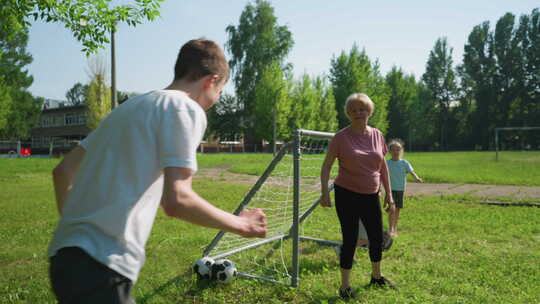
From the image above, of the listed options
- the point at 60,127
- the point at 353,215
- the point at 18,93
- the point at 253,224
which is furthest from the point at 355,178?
the point at 60,127

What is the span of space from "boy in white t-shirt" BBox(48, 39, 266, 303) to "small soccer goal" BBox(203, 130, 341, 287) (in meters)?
2.39

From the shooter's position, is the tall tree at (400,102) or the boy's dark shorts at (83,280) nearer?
the boy's dark shorts at (83,280)

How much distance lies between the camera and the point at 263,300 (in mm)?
3695

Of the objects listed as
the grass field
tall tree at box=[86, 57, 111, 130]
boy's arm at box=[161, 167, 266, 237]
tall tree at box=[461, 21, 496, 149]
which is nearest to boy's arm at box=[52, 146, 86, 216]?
boy's arm at box=[161, 167, 266, 237]

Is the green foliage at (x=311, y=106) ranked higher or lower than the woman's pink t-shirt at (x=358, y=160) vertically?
higher

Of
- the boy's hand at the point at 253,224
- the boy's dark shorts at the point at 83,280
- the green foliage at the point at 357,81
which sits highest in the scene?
the green foliage at the point at 357,81

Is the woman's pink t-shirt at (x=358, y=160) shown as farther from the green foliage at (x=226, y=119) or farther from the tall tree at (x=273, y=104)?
the green foliage at (x=226, y=119)

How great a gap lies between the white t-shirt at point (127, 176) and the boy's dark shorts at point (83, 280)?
0.03 m

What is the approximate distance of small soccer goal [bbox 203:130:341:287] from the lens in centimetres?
387

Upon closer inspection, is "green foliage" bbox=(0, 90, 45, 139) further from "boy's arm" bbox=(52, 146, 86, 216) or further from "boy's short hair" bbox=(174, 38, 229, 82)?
A: "boy's short hair" bbox=(174, 38, 229, 82)

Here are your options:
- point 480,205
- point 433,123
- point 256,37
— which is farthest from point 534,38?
point 480,205

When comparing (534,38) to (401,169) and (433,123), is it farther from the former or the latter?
(401,169)

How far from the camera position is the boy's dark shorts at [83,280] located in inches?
51.2

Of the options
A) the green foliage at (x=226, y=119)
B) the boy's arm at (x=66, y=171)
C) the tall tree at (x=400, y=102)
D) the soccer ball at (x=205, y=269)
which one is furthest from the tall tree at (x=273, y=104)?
the boy's arm at (x=66, y=171)
